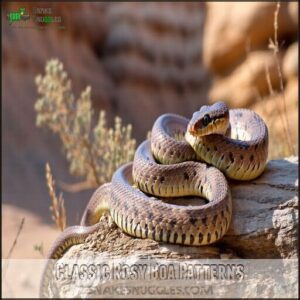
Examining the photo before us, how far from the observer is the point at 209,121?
4648mm

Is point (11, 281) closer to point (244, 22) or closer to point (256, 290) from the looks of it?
point (256, 290)

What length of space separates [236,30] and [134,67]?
15.8 ft

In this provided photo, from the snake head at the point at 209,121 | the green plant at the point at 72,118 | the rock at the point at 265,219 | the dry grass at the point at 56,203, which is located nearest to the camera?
the rock at the point at 265,219

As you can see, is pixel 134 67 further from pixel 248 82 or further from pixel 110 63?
pixel 248 82

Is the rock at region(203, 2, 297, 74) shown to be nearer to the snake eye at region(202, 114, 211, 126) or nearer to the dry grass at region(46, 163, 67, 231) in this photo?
the dry grass at region(46, 163, 67, 231)

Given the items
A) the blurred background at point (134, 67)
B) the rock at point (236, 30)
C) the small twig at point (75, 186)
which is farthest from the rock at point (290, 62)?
the small twig at point (75, 186)

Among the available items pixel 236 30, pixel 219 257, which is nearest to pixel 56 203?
pixel 219 257

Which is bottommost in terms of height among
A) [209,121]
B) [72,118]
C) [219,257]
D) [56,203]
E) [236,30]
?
[72,118]

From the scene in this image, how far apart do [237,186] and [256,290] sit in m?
1.29

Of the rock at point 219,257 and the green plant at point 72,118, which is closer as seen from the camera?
the rock at point 219,257

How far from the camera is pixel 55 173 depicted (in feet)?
49.7

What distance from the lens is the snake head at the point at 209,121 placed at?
461cm

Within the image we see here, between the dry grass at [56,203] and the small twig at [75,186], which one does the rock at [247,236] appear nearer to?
the dry grass at [56,203]

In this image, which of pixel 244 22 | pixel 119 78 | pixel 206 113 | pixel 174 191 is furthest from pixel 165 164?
pixel 119 78
